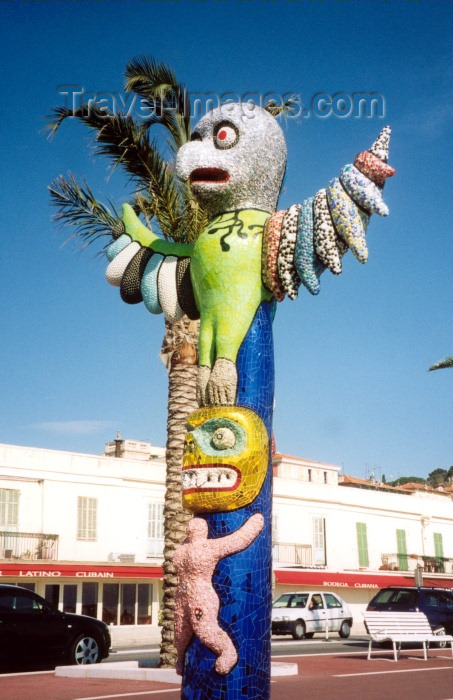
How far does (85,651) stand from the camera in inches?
485

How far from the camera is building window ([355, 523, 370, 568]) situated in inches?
1214

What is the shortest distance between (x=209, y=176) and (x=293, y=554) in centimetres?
2348

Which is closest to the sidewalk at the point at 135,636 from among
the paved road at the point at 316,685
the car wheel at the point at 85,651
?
the car wheel at the point at 85,651

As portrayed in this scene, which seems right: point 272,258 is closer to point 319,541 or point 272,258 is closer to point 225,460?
point 225,460

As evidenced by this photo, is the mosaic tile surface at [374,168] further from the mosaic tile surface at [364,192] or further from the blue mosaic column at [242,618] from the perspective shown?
the blue mosaic column at [242,618]

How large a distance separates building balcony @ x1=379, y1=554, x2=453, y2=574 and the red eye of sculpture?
88.2 ft

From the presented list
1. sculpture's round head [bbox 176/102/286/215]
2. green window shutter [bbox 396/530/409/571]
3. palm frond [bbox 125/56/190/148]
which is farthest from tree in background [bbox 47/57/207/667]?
green window shutter [bbox 396/530/409/571]

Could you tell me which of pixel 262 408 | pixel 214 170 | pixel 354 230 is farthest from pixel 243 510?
pixel 214 170

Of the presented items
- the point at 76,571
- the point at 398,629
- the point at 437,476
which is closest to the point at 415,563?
the point at 76,571

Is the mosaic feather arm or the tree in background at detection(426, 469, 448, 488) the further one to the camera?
the tree in background at detection(426, 469, 448, 488)

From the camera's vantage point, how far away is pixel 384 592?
18.6m

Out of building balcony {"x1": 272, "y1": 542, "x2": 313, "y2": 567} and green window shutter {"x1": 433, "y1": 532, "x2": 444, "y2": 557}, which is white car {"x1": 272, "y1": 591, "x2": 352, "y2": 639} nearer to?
building balcony {"x1": 272, "y1": 542, "x2": 313, "y2": 567}

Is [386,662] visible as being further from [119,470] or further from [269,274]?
[119,470]

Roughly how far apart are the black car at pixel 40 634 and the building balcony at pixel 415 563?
Answer: 20793 mm
